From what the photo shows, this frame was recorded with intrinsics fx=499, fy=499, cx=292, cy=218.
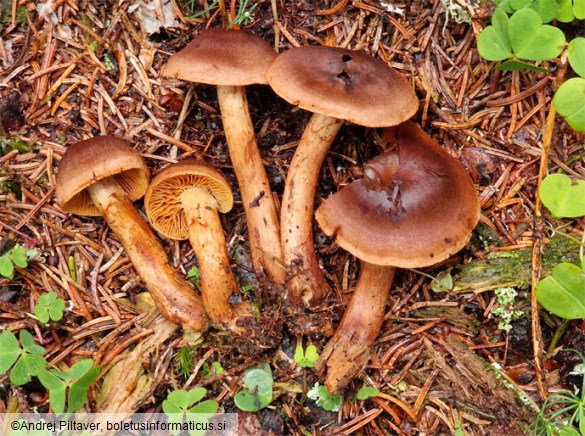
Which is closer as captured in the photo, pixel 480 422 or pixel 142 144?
pixel 480 422

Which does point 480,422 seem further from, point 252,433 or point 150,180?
point 150,180

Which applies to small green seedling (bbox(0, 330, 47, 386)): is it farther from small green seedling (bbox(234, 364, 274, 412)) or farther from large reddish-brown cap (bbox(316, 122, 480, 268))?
large reddish-brown cap (bbox(316, 122, 480, 268))

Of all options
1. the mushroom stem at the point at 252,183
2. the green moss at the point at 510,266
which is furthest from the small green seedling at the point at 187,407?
the green moss at the point at 510,266

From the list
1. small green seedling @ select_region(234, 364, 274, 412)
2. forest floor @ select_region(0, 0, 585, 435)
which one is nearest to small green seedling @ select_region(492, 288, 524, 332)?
forest floor @ select_region(0, 0, 585, 435)

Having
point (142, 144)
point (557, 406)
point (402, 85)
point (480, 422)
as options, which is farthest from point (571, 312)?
point (142, 144)

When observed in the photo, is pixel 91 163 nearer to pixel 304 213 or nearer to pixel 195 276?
pixel 195 276

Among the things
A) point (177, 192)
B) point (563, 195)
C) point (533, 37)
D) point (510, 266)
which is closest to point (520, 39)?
point (533, 37)

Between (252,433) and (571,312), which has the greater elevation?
(571,312)
